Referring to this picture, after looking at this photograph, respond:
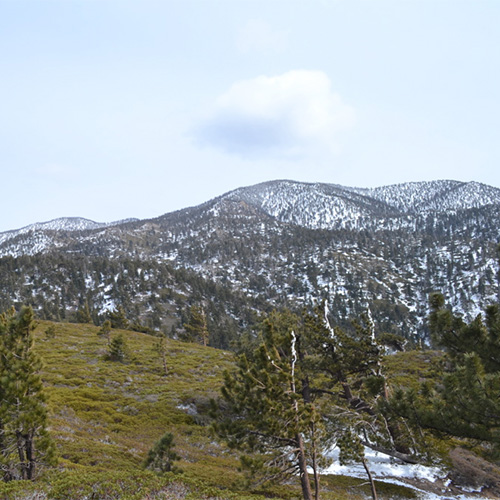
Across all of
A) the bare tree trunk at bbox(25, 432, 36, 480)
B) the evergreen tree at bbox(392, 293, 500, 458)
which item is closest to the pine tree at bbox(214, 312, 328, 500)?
the evergreen tree at bbox(392, 293, 500, 458)

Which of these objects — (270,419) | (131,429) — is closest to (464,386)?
Answer: (270,419)

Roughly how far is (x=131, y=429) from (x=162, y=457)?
1213cm

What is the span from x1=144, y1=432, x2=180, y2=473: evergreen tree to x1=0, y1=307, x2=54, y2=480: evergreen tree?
4.01m

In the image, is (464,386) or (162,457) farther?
(162,457)

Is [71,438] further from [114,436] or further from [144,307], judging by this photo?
[144,307]

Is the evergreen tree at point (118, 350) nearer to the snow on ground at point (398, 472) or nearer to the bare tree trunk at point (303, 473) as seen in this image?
the snow on ground at point (398, 472)

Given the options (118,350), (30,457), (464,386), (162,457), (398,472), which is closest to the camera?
(464,386)

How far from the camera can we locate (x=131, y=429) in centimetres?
2392

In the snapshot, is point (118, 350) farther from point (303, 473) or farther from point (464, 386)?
point (464, 386)

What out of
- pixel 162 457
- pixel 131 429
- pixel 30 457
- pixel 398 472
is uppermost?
pixel 30 457

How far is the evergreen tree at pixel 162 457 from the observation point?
44.3 feet

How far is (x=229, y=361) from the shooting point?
54062 mm

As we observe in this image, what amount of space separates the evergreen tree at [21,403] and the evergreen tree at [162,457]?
4.01m

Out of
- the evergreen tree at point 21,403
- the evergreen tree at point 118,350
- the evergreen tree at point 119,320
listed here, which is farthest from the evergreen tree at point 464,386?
the evergreen tree at point 119,320
